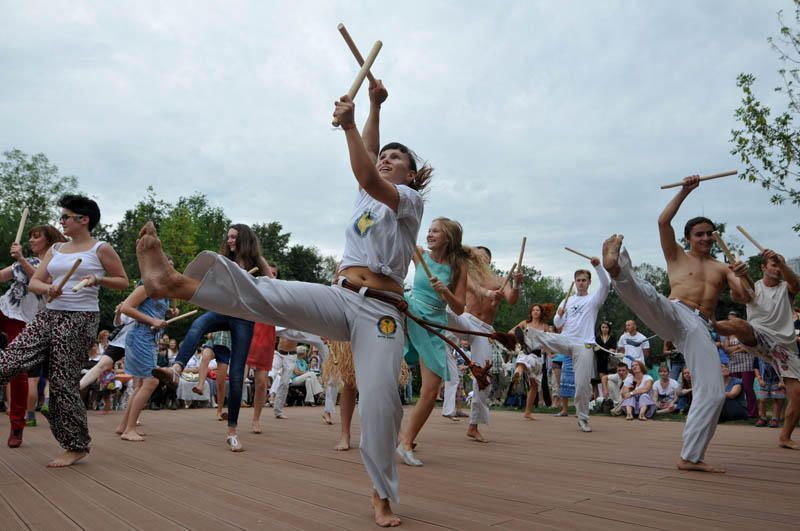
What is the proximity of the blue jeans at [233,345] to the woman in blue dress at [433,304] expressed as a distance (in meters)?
1.79

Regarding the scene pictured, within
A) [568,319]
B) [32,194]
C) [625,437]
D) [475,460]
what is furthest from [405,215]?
[32,194]

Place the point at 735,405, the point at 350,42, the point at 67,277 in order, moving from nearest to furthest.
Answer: the point at 350,42 < the point at 67,277 < the point at 735,405

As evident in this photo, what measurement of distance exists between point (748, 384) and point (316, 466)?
849 cm

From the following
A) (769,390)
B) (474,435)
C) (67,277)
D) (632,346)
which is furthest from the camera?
(632,346)

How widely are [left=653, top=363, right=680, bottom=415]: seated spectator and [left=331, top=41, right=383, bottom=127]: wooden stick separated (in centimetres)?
1032

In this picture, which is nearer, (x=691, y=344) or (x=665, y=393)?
(x=691, y=344)

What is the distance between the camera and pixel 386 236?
309 cm

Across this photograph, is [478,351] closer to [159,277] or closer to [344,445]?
[344,445]

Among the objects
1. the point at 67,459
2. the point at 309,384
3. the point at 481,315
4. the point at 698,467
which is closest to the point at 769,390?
the point at 481,315

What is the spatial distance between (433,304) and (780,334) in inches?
143

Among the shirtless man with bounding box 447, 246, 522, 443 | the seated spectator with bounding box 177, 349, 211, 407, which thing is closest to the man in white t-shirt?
the shirtless man with bounding box 447, 246, 522, 443

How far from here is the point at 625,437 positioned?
723cm

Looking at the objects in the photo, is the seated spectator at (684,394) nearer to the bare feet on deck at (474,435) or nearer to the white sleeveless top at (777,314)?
the white sleeveless top at (777,314)

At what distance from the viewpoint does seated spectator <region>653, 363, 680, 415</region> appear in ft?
37.6
